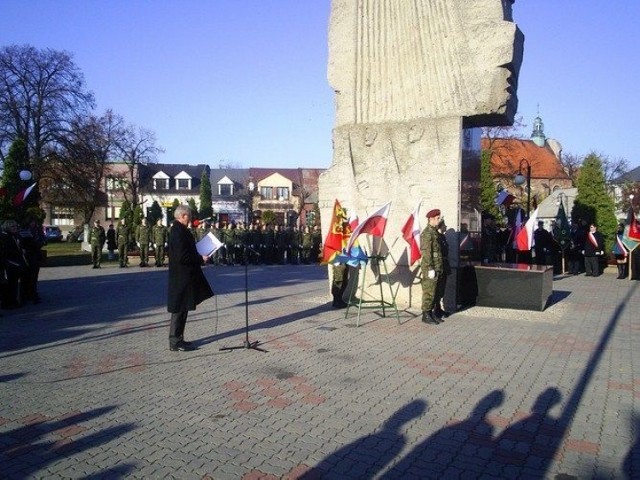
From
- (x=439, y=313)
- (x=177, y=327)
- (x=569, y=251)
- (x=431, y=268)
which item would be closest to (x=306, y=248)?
(x=569, y=251)

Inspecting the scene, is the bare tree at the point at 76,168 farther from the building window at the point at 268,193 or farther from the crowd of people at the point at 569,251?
the building window at the point at 268,193

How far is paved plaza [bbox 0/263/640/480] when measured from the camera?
405cm

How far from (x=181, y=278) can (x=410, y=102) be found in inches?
235

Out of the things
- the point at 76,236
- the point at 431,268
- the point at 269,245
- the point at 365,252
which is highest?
the point at 76,236

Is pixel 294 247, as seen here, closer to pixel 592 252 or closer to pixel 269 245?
pixel 269 245

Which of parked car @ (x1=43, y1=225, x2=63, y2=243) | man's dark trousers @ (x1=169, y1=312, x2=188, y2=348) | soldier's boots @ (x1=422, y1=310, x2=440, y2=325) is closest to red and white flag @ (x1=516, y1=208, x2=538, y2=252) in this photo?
soldier's boots @ (x1=422, y1=310, x2=440, y2=325)

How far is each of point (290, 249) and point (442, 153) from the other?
1588 centimetres

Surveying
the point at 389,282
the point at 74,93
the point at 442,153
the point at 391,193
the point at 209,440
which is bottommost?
the point at 209,440

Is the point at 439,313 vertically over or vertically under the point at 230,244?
under

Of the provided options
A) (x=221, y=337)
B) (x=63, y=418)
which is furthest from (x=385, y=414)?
(x=221, y=337)

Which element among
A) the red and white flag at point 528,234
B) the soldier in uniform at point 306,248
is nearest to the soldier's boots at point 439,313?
the red and white flag at point 528,234

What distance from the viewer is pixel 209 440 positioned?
14.5 ft

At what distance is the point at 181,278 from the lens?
24.3 ft

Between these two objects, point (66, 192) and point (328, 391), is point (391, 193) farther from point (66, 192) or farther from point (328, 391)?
point (66, 192)
